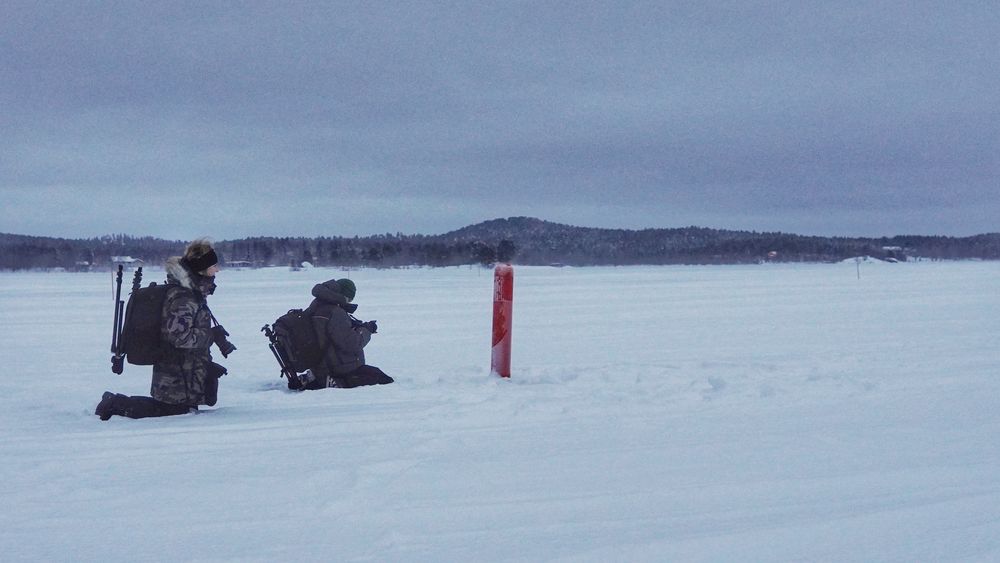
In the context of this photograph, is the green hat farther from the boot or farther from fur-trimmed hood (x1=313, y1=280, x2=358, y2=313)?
the boot

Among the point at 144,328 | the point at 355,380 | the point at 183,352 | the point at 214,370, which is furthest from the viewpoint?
the point at 355,380

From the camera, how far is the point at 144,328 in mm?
5746

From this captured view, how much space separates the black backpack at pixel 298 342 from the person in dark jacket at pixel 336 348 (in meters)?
0.05

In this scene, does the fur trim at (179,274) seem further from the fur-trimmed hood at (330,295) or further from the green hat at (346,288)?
the green hat at (346,288)

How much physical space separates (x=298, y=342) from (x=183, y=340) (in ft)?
5.11

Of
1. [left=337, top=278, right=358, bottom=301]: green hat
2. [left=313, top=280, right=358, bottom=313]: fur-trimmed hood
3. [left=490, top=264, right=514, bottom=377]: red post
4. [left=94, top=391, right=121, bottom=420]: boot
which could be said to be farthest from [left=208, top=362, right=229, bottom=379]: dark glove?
[left=490, top=264, right=514, bottom=377]: red post

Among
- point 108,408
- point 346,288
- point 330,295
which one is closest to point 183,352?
point 108,408

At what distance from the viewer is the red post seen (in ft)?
24.7

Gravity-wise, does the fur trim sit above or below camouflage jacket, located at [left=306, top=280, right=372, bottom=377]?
above

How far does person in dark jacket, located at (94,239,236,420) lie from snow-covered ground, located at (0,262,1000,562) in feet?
0.67

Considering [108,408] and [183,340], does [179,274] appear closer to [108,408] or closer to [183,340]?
[183,340]

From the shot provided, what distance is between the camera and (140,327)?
18.8 ft

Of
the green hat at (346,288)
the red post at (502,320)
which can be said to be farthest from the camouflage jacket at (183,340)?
the red post at (502,320)

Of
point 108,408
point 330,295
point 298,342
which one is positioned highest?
point 330,295
